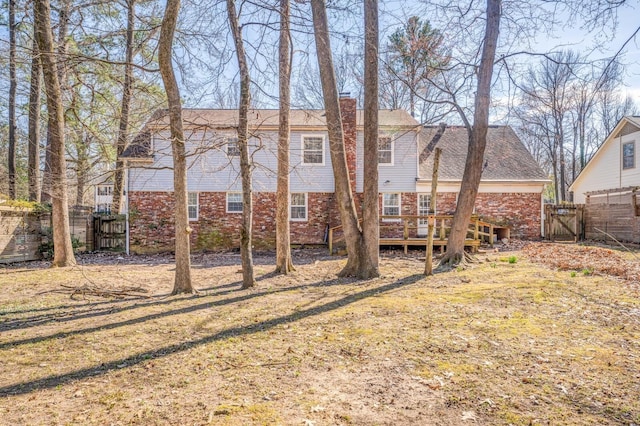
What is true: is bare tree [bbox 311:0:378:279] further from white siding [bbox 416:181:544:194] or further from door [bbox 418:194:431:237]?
white siding [bbox 416:181:544:194]

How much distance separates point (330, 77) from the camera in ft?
30.2

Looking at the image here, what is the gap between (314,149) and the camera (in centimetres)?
1669

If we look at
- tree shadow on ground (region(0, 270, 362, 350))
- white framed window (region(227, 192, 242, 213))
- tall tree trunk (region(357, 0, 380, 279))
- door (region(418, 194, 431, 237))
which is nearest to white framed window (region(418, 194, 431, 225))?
door (region(418, 194, 431, 237))

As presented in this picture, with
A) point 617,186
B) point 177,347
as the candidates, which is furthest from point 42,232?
point 617,186

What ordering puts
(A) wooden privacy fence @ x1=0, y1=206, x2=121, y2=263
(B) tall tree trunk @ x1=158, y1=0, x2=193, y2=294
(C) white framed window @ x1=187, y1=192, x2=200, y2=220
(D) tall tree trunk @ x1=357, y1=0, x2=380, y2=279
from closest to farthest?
(B) tall tree trunk @ x1=158, y1=0, x2=193, y2=294 < (D) tall tree trunk @ x1=357, y1=0, x2=380, y2=279 < (A) wooden privacy fence @ x1=0, y1=206, x2=121, y2=263 < (C) white framed window @ x1=187, y1=192, x2=200, y2=220

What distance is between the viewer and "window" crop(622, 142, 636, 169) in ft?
61.7

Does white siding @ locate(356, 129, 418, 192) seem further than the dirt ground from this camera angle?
Yes

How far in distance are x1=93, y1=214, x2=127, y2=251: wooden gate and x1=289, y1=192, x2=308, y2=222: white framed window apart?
23.0 feet

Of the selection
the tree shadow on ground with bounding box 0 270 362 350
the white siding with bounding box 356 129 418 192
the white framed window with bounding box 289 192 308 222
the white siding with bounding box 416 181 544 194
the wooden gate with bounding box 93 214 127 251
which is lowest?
the tree shadow on ground with bounding box 0 270 362 350

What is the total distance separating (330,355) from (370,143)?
5837 mm

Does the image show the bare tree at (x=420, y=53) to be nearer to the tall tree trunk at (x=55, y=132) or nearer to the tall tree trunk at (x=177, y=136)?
the tall tree trunk at (x=177, y=136)

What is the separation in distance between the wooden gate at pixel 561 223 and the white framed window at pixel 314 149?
10997mm

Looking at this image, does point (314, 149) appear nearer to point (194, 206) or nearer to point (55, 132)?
point (194, 206)

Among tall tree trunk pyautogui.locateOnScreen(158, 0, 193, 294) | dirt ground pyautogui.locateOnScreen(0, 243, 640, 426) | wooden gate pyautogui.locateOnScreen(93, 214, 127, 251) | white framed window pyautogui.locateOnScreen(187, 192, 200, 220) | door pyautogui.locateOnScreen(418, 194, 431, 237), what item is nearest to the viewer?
dirt ground pyautogui.locateOnScreen(0, 243, 640, 426)
